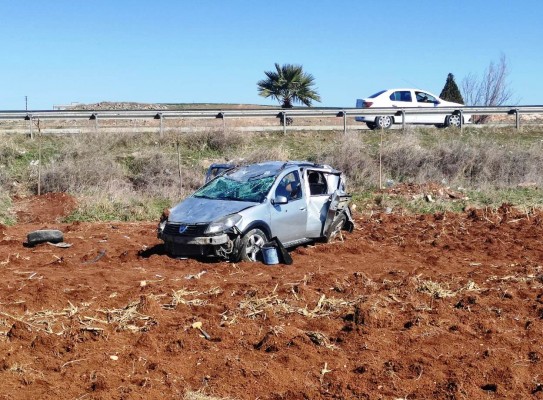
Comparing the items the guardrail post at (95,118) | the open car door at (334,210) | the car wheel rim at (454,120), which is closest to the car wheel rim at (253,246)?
the open car door at (334,210)

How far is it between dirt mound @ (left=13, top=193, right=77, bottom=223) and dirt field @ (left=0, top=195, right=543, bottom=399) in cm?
527

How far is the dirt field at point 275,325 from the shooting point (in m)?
6.69

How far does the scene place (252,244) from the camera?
12.5m

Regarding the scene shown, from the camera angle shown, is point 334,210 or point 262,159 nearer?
point 334,210

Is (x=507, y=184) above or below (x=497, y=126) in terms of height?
below

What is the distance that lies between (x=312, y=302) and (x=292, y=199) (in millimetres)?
4218

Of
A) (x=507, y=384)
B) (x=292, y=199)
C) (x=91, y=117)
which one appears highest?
(x=91, y=117)

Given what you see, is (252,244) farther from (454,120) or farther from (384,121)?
(454,120)

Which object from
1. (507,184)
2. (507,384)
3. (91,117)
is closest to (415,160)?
(507,184)

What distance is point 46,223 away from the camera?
18094 millimetres

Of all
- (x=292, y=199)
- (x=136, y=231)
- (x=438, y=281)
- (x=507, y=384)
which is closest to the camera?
(x=507, y=384)

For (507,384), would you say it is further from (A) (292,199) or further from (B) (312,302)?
(A) (292,199)

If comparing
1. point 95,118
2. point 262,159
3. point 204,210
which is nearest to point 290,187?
point 204,210

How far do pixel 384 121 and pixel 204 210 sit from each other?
1821 centimetres
